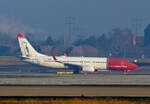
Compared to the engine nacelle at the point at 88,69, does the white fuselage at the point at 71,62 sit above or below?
above

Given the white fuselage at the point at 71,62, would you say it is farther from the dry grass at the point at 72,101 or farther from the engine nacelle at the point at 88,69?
the dry grass at the point at 72,101

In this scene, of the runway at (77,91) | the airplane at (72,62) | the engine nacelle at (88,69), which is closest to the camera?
the runway at (77,91)

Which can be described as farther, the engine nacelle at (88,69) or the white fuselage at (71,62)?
the engine nacelle at (88,69)

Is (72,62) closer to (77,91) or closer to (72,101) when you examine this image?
(77,91)

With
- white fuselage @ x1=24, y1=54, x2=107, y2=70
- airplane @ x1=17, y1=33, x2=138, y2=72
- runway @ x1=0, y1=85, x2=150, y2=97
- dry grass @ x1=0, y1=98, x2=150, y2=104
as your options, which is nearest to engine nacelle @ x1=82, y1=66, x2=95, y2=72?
airplane @ x1=17, y1=33, x2=138, y2=72

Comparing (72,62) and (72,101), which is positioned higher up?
(72,62)

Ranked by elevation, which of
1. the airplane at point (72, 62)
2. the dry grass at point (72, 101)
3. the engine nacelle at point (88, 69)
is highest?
the airplane at point (72, 62)

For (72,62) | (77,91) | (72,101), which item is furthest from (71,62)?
(72,101)

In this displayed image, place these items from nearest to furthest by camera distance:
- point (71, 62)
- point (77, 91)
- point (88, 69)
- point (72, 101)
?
point (72, 101) → point (77, 91) → point (71, 62) → point (88, 69)

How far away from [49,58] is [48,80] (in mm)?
34834

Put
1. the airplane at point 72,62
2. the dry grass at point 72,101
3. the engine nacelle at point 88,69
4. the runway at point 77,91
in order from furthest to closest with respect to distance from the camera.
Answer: the engine nacelle at point 88,69 < the airplane at point 72,62 < the runway at point 77,91 < the dry grass at point 72,101

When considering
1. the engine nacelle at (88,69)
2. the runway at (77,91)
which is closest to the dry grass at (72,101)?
the runway at (77,91)

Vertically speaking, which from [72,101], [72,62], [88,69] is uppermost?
[72,62]

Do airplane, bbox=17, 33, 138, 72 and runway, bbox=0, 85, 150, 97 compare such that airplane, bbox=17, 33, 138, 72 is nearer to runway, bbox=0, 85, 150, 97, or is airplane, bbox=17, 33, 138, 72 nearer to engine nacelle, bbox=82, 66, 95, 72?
engine nacelle, bbox=82, 66, 95, 72
